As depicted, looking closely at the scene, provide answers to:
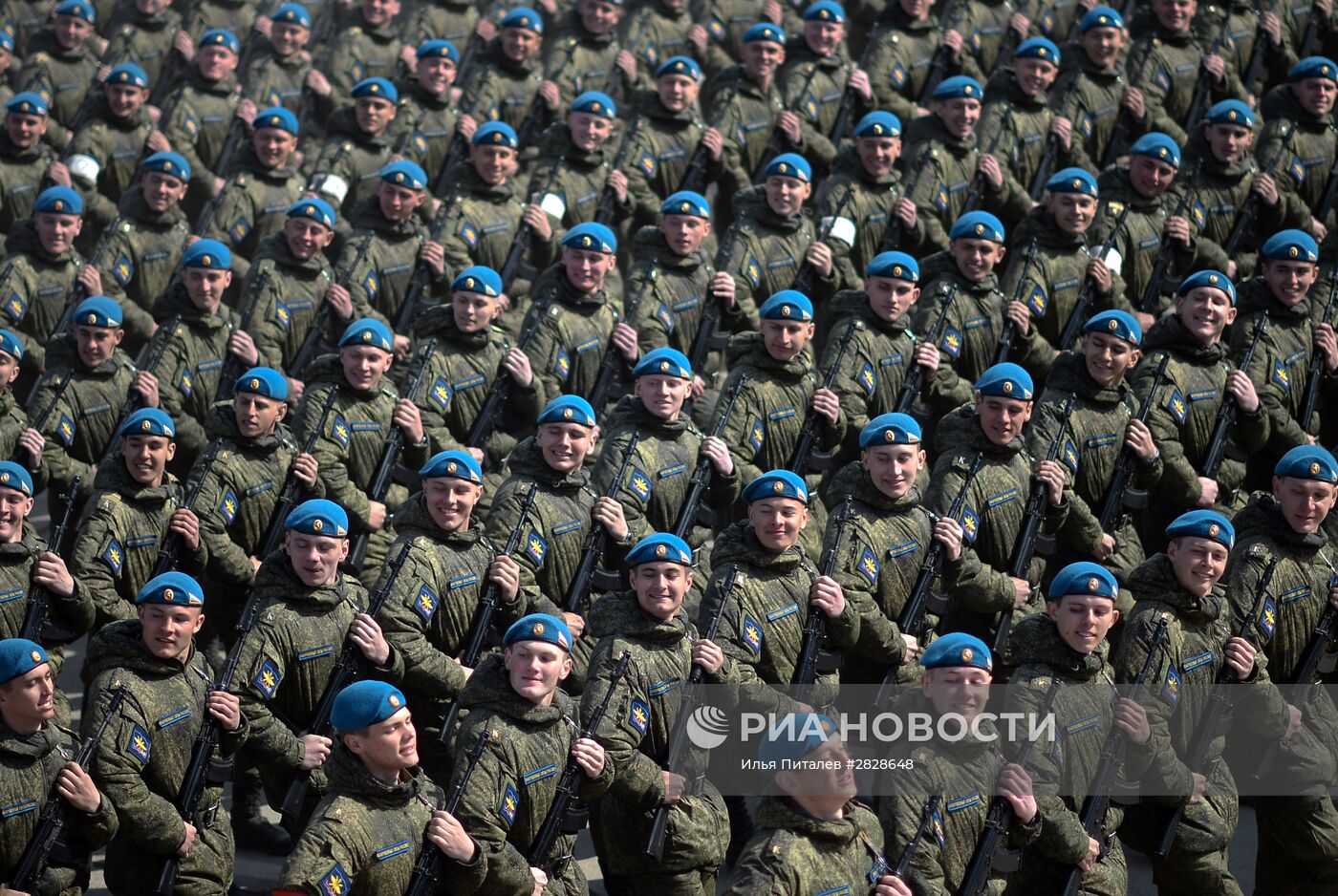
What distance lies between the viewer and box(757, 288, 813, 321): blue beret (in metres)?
13.8

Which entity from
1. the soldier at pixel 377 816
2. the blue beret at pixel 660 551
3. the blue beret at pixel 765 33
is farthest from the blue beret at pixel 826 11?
the soldier at pixel 377 816

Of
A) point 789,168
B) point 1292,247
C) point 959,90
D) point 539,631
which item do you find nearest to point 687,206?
point 789,168

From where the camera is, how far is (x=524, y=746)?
10000 millimetres

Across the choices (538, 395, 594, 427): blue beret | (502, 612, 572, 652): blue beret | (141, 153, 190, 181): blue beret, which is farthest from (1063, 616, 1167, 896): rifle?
(141, 153, 190, 181): blue beret

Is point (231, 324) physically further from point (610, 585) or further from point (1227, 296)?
point (1227, 296)

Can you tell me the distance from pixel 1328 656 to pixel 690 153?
748 centimetres

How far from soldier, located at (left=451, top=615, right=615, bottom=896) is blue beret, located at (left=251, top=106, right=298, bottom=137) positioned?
781 centimetres

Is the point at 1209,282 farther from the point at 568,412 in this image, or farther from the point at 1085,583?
the point at 568,412

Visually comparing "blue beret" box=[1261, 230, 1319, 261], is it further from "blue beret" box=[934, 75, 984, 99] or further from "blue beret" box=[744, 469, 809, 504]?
"blue beret" box=[744, 469, 809, 504]

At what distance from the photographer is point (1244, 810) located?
43.1 ft

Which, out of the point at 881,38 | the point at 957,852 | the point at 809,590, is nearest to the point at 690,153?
the point at 881,38

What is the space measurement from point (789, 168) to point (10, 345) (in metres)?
6.24

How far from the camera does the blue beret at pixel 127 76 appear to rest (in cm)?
1742

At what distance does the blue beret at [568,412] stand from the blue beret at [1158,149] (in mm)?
6159
